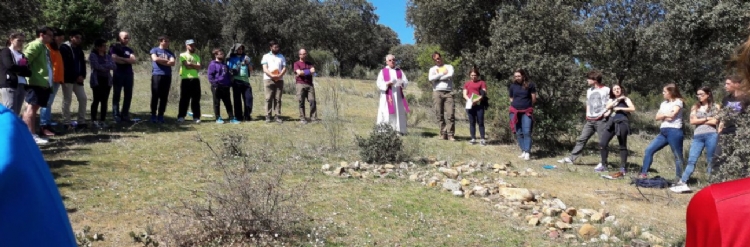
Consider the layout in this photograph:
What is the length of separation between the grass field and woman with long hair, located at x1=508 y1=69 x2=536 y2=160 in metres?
0.45

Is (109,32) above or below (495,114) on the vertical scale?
above

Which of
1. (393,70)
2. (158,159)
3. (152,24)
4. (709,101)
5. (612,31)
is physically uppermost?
(152,24)

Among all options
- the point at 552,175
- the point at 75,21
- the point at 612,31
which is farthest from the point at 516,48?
the point at 75,21

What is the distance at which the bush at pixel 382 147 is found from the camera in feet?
23.9

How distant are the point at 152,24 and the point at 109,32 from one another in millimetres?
10794

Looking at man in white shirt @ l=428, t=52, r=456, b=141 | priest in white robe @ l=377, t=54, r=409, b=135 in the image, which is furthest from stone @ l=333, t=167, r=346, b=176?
man in white shirt @ l=428, t=52, r=456, b=141

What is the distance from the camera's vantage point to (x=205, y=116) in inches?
438

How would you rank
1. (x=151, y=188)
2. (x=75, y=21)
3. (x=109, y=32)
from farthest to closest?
(x=109, y=32) < (x=75, y=21) < (x=151, y=188)

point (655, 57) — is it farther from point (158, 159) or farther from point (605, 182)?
point (158, 159)

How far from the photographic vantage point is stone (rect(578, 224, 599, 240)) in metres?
4.70

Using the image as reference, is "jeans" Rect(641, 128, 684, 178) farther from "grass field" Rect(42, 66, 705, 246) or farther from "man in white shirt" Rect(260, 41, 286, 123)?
"man in white shirt" Rect(260, 41, 286, 123)

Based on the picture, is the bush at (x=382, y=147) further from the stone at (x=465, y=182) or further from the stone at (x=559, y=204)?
the stone at (x=559, y=204)

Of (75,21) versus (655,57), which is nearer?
(655,57)

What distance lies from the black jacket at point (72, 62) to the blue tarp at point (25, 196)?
8.18m
